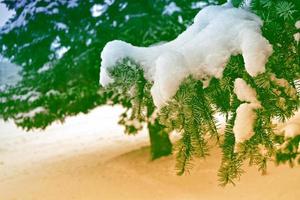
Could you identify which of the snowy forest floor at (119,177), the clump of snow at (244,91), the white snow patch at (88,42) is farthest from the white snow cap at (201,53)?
the white snow patch at (88,42)

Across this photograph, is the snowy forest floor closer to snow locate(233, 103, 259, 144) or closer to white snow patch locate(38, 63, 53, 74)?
white snow patch locate(38, 63, 53, 74)

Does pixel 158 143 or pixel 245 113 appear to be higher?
pixel 245 113

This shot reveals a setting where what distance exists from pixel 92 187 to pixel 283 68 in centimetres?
719

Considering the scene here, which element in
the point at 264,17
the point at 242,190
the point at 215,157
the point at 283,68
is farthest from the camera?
the point at 215,157

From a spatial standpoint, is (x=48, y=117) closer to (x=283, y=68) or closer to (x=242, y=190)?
(x=242, y=190)

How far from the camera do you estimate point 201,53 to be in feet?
4.83

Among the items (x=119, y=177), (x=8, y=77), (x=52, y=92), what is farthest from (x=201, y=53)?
(x=8, y=77)

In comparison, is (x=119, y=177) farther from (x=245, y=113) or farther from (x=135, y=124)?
(x=245, y=113)

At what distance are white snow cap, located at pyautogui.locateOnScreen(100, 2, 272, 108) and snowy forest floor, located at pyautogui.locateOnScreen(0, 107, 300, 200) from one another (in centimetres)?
472

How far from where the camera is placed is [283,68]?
4.64 feet

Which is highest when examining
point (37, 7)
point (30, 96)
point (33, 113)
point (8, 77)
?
point (37, 7)

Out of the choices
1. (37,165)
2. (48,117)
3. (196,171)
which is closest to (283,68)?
(196,171)

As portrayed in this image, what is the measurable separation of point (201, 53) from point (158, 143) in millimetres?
8416

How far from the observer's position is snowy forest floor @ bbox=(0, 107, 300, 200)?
680cm
